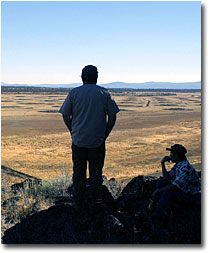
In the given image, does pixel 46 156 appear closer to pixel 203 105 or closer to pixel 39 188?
pixel 39 188

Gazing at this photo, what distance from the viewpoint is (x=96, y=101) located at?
3723 mm

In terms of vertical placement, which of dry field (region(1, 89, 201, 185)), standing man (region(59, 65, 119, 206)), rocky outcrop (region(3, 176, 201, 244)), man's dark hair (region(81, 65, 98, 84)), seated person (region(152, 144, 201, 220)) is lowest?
dry field (region(1, 89, 201, 185))

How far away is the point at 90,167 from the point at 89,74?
3.59ft

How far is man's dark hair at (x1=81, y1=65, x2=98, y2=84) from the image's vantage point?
385 cm

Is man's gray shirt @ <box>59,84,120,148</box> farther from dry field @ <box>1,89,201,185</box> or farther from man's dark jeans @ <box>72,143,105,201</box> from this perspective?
dry field @ <box>1,89,201,185</box>

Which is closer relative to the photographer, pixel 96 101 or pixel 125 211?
pixel 96 101

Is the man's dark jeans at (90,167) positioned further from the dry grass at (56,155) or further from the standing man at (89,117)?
the dry grass at (56,155)

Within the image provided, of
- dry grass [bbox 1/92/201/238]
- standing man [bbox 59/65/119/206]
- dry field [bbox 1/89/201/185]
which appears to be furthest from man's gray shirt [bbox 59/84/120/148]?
dry field [bbox 1/89/201/185]

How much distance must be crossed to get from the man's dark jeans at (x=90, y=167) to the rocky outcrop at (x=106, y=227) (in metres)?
0.21

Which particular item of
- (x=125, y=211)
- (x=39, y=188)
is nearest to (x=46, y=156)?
(x=39, y=188)

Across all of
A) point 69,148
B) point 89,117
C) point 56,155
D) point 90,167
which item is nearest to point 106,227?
point 90,167

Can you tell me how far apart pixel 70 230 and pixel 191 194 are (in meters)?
1.38

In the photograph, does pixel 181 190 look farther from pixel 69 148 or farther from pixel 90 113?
pixel 69 148

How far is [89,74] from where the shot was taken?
12.6 feet
